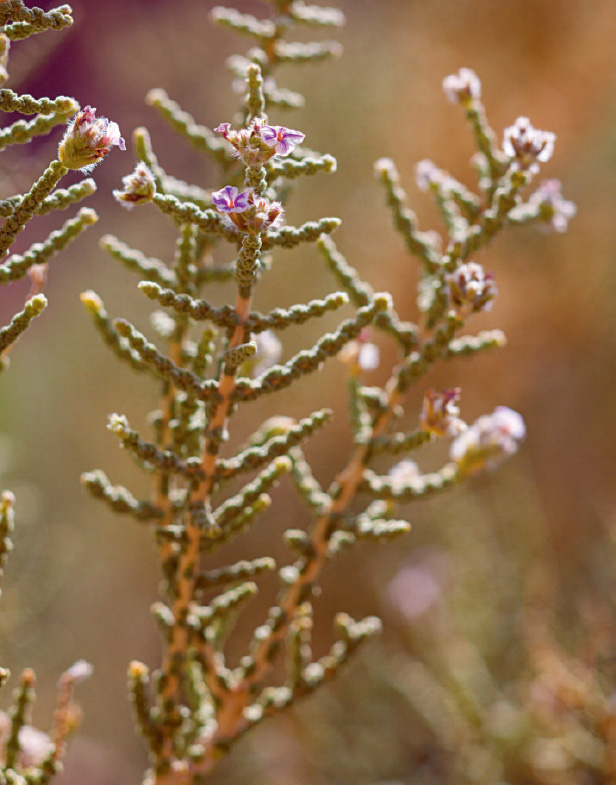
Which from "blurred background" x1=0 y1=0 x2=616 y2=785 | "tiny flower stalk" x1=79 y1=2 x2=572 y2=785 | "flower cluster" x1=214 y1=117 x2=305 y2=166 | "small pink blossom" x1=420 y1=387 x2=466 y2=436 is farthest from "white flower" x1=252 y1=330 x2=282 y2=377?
"blurred background" x1=0 y1=0 x2=616 y2=785

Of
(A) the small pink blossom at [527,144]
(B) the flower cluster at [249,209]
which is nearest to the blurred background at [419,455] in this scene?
(A) the small pink blossom at [527,144]

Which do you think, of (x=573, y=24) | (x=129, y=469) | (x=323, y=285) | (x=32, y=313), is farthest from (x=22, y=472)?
(x=573, y=24)

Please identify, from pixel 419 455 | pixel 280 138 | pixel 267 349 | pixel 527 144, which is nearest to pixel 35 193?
pixel 280 138

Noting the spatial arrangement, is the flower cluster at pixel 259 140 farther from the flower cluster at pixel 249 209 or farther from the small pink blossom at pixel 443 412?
the small pink blossom at pixel 443 412

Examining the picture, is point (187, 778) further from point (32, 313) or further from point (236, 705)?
point (32, 313)

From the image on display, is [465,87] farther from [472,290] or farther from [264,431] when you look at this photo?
[264,431]

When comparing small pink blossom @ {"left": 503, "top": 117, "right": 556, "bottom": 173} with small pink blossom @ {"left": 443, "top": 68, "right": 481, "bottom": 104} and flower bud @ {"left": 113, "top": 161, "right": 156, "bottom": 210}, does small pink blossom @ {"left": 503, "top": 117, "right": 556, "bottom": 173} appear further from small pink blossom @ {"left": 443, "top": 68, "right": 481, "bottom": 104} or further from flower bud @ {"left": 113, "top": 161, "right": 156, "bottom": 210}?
flower bud @ {"left": 113, "top": 161, "right": 156, "bottom": 210}
